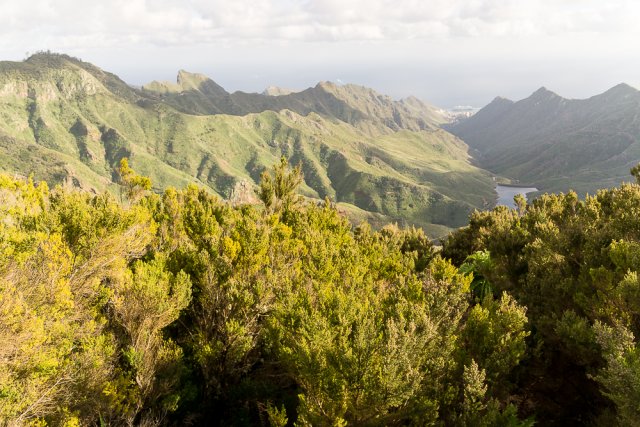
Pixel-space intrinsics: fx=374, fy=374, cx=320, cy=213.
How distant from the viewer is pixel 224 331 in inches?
783

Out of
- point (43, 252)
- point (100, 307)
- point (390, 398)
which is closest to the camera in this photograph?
point (390, 398)

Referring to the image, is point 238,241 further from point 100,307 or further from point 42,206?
point 42,206

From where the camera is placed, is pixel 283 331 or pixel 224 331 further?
pixel 224 331

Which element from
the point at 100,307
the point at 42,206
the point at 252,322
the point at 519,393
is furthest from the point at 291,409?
the point at 42,206

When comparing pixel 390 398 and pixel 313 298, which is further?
pixel 313 298

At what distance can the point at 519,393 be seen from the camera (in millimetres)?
20797

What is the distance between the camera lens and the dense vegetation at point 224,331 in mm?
13203

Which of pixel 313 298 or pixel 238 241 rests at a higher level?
pixel 238 241

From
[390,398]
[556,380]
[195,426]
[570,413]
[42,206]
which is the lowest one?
[195,426]

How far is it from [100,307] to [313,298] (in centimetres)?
1105

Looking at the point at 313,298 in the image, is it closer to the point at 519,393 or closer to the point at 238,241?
the point at 238,241

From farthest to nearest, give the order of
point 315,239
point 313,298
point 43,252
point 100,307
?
point 315,239
point 100,307
point 313,298
point 43,252

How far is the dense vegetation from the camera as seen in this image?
13.2m

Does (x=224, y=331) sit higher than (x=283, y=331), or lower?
lower
